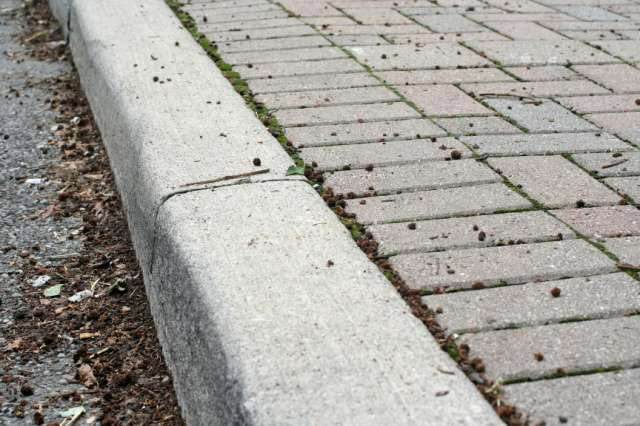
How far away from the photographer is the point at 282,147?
3113mm

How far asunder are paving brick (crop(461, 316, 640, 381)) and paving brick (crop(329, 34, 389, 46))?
2940mm

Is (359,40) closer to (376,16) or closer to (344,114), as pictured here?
(376,16)

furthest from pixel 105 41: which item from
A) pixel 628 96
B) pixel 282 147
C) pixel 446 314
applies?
pixel 446 314

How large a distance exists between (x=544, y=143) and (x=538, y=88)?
78 cm

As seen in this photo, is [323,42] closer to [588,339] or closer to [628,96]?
[628,96]

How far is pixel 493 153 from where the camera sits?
318 centimetres

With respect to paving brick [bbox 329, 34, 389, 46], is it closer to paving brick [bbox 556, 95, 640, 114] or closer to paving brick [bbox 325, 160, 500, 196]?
paving brick [bbox 556, 95, 640, 114]

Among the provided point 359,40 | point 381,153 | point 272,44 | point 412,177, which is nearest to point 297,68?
point 272,44

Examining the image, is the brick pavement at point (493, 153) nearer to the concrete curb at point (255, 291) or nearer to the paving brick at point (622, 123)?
the paving brick at point (622, 123)

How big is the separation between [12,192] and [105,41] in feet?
3.50

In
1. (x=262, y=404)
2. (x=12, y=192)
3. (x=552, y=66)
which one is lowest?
(x=12, y=192)

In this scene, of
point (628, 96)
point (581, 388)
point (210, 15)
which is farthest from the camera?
point (210, 15)

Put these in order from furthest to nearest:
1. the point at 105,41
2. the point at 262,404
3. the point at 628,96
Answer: the point at 105,41 < the point at 628,96 < the point at 262,404

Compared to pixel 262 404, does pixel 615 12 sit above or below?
below
